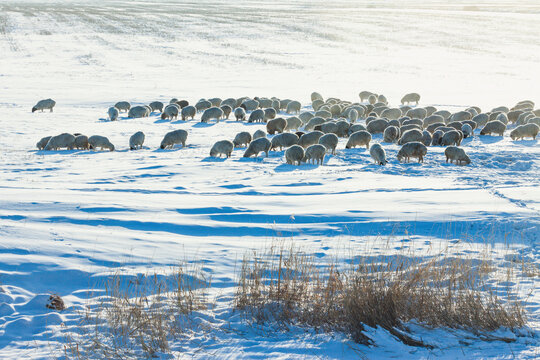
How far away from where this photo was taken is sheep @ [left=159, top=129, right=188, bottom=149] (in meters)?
16.5

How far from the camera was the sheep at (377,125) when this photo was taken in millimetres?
18234

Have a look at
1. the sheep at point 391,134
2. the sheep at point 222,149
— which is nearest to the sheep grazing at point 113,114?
the sheep at point 222,149

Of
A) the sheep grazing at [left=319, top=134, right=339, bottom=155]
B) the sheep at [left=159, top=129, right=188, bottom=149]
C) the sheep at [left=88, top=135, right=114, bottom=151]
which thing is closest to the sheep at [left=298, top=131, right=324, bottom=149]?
the sheep grazing at [left=319, top=134, right=339, bottom=155]

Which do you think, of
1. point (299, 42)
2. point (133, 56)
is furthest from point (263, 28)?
point (133, 56)

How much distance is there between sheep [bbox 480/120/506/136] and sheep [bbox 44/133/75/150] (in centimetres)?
1268

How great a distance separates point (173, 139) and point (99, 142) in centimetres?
211

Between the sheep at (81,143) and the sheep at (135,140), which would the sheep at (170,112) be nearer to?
the sheep at (135,140)

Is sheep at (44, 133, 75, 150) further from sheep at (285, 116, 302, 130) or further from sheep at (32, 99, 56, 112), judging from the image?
sheep at (32, 99, 56, 112)

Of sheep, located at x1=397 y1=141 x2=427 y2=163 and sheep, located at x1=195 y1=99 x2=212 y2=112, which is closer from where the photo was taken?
sheep, located at x1=397 y1=141 x2=427 y2=163

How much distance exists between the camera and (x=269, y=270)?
644 centimetres

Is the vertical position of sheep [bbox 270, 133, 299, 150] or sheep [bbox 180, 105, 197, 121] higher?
sheep [bbox 180, 105, 197, 121]

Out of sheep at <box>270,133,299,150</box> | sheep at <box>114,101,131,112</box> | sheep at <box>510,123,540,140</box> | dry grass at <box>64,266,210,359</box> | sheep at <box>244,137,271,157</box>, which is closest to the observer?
dry grass at <box>64,266,210,359</box>

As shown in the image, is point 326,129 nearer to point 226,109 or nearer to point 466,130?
point 466,130

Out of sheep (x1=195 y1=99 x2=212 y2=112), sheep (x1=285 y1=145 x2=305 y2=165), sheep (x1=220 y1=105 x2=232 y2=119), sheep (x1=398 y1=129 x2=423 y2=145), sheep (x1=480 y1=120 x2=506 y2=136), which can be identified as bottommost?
sheep (x1=285 y1=145 x2=305 y2=165)
